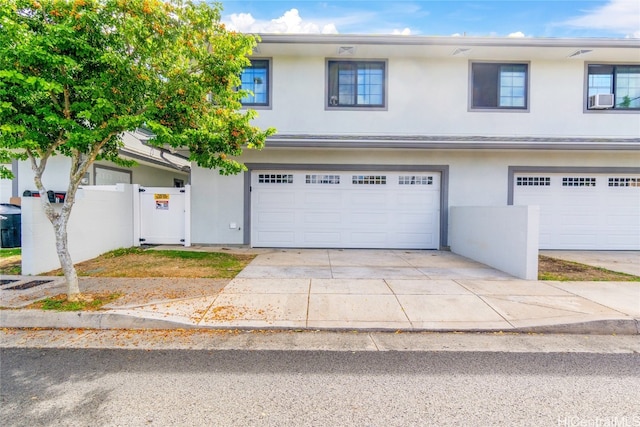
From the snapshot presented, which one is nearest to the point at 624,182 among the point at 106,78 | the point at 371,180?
the point at 371,180

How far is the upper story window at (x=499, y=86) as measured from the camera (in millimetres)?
10445

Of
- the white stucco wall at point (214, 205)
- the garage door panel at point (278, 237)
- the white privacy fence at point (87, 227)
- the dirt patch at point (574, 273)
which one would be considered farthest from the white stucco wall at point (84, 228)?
the dirt patch at point (574, 273)

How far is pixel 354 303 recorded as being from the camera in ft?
17.3

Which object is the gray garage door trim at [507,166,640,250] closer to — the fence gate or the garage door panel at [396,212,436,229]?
the garage door panel at [396,212,436,229]

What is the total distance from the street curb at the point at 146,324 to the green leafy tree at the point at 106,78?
620mm

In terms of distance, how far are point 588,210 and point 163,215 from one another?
1362 centimetres

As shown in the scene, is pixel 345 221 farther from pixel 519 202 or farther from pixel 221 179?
pixel 519 202

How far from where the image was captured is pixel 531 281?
6.69 m

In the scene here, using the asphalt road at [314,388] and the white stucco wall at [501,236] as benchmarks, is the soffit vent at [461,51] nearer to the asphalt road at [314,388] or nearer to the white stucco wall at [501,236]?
the white stucco wall at [501,236]

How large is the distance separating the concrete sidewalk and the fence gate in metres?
4.04

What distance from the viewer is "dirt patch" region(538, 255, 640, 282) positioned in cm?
695

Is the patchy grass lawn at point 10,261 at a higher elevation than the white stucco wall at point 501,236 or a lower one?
lower

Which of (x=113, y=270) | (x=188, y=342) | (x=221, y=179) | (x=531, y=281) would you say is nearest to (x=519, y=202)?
(x=531, y=281)

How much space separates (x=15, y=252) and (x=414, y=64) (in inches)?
506
